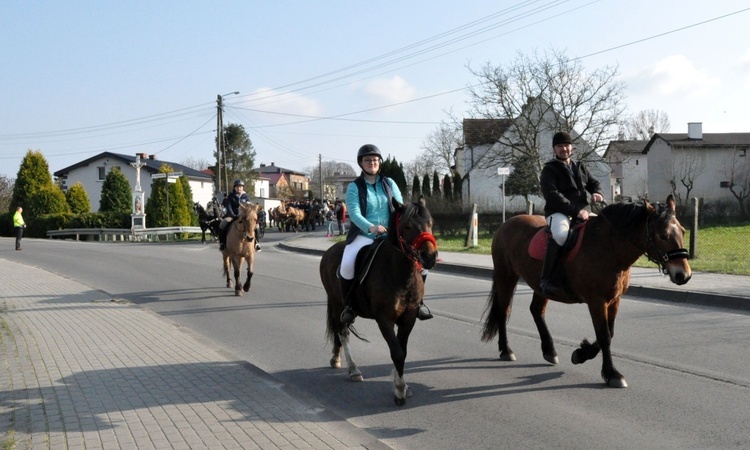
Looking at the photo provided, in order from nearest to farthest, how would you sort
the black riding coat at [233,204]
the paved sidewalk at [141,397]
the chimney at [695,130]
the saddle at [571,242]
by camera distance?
1. the paved sidewalk at [141,397]
2. the saddle at [571,242]
3. the black riding coat at [233,204]
4. the chimney at [695,130]

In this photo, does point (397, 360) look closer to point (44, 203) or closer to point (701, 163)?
point (44, 203)

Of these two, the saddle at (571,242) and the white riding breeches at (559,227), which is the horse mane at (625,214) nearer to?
the saddle at (571,242)

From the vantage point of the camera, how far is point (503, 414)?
246 inches

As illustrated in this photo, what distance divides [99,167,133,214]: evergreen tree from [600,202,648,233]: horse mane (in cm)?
5375

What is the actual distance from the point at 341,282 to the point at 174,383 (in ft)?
6.47

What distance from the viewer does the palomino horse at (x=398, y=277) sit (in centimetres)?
630

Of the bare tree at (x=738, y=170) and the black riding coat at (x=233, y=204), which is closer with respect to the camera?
the black riding coat at (x=233, y=204)

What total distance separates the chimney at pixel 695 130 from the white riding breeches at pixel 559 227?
61109mm

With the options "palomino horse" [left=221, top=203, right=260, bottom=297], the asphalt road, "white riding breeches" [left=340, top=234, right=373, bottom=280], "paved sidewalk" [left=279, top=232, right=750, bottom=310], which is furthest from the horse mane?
"palomino horse" [left=221, top=203, right=260, bottom=297]

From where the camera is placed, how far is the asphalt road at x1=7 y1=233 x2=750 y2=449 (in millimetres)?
5719

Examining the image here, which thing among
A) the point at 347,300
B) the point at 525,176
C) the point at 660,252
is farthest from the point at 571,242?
the point at 525,176

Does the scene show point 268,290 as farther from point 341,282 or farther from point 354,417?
point 354,417

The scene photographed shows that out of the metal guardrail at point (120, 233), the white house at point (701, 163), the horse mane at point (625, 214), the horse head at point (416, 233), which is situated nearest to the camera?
the horse head at point (416, 233)

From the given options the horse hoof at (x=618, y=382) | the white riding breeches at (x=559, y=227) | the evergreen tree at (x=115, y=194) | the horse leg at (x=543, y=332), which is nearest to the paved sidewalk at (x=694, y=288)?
the horse leg at (x=543, y=332)
